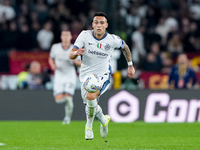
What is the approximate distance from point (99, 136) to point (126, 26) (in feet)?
26.4

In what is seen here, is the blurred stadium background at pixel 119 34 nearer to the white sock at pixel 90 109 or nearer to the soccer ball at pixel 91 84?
the white sock at pixel 90 109

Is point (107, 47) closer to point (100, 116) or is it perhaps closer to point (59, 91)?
point (100, 116)

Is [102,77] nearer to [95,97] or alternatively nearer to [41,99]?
[95,97]

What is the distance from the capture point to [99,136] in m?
9.20

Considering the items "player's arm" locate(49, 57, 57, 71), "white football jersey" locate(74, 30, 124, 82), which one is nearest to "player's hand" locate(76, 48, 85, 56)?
"white football jersey" locate(74, 30, 124, 82)

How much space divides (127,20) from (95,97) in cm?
985

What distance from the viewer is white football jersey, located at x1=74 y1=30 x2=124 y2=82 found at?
7742 mm

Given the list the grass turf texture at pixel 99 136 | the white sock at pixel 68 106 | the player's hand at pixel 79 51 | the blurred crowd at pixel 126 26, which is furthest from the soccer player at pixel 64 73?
the player's hand at pixel 79 51

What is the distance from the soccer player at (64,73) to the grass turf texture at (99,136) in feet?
1.85

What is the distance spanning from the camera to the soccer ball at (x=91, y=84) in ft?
24.5

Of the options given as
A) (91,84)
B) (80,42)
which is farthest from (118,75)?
(91,84)

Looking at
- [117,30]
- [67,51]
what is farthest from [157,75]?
[67,51]

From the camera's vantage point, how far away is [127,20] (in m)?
17.2

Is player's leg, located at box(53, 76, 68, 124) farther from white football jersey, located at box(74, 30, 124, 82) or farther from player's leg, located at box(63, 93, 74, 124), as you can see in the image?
white football jersey, located at box(74, 30, 124, 82)
